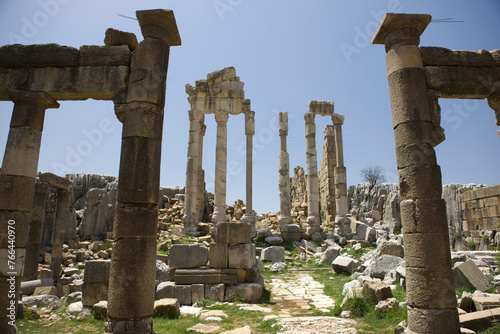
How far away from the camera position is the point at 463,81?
6.58m

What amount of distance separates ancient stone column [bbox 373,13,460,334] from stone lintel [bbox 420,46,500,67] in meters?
0.32

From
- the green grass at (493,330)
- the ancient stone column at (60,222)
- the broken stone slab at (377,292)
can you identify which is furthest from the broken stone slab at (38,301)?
the green grass at (493,330)

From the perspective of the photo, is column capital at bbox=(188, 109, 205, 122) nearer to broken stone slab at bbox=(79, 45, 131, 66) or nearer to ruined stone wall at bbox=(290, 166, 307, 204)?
broken stone slab at bbox=(79, 45, 131, 66)

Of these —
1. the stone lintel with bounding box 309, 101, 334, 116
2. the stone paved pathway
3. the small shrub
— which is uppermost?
the stone lintel with bounding box 309, 101, 334, 116

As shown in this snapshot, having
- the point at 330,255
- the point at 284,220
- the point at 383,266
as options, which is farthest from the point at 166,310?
the point at 284,220

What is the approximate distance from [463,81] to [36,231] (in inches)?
620

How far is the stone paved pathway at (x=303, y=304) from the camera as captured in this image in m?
6.18

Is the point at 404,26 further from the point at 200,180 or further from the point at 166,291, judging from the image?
the point at 200,180

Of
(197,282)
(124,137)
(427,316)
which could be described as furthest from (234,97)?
Result: (427,316)

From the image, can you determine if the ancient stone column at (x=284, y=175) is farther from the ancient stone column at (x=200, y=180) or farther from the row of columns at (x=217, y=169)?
the ancient stone column at (x=200, y=180)

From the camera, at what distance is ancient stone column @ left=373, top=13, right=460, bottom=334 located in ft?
17.8

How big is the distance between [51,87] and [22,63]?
898 millimetres

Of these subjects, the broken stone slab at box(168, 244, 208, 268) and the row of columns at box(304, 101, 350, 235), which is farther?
the row of columns at box(304, 101, 350, 235)

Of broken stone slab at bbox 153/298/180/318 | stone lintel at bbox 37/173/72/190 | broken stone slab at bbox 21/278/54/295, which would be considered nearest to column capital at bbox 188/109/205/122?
stone lintel at bbox 37/173/72/190
